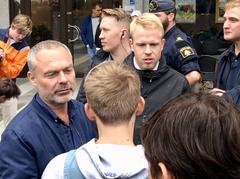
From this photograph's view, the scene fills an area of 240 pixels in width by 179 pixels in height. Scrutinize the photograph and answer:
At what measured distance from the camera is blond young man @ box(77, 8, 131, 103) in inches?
158

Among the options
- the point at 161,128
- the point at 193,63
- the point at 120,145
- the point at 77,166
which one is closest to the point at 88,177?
the point at 77,166

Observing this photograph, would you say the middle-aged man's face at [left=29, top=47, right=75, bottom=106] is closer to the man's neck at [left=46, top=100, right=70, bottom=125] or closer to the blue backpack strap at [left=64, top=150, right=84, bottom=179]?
the man's neck at [left=46, top=100, right=70, bottom=125]

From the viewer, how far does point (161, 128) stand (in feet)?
4.45

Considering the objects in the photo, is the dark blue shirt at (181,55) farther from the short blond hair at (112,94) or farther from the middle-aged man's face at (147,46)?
the short blond hair at (112,94)

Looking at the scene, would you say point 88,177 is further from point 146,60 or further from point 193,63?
point 193,63

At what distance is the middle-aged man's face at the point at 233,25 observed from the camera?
3.74 meters

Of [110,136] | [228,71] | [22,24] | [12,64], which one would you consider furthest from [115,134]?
[12,64]

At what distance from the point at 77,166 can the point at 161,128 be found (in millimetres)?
679

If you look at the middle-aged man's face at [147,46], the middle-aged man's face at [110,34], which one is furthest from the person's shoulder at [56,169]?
the middle-aged man's face at [110,34]

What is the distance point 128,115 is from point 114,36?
6.52 feet

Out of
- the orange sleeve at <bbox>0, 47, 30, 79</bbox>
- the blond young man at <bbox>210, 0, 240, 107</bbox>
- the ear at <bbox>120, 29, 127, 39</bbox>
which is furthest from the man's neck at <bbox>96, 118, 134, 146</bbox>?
the orange sleeve at <bbox>0, 47, 30, 79</bbox>

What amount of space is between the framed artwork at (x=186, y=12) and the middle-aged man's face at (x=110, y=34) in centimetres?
723

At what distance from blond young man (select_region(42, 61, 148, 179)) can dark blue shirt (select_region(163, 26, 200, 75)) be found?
2.11m

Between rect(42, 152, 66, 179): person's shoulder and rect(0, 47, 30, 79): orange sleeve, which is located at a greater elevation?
rect(42, 152, 66, 179): person's shoulder
